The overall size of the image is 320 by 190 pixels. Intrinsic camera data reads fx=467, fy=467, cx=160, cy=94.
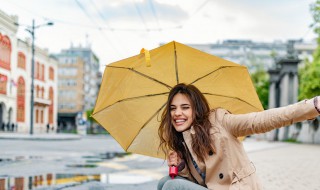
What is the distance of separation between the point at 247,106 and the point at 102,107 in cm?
142

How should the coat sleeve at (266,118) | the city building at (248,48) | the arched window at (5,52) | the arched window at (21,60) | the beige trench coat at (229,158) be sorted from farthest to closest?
1. the city building at (248,48)
2. the arched window at (21,60)
3. the arched window at (5,52)
4. the beige trench coat at (229,158)
5. the coat sleeve at (266,118)

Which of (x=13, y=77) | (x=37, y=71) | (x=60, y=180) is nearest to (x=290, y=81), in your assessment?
(x=37, y=71)

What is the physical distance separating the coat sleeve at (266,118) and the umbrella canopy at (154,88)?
976mm

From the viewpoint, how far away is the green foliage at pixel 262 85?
68938mm

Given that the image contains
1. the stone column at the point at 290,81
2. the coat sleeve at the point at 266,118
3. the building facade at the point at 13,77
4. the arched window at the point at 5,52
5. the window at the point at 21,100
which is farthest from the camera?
the stone column at the point at 290,81

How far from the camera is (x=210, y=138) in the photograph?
10.6ft

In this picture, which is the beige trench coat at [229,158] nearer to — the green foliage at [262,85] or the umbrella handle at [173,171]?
the umbrella handle at [173,171]

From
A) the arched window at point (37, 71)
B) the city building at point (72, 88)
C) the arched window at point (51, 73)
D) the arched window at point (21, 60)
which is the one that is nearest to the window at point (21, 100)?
the arched window at point (21, 60)

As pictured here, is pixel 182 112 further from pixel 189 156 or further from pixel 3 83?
pixel 3 83

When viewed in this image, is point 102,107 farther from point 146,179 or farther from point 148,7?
point 148,7

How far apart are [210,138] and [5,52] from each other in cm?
642

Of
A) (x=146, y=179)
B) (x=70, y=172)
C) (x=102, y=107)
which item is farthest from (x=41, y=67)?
(x=102, y=107)

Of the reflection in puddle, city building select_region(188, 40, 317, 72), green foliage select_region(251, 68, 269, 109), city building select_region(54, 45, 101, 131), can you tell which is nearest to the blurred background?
the reflection in puddle

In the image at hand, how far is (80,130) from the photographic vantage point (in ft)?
170
